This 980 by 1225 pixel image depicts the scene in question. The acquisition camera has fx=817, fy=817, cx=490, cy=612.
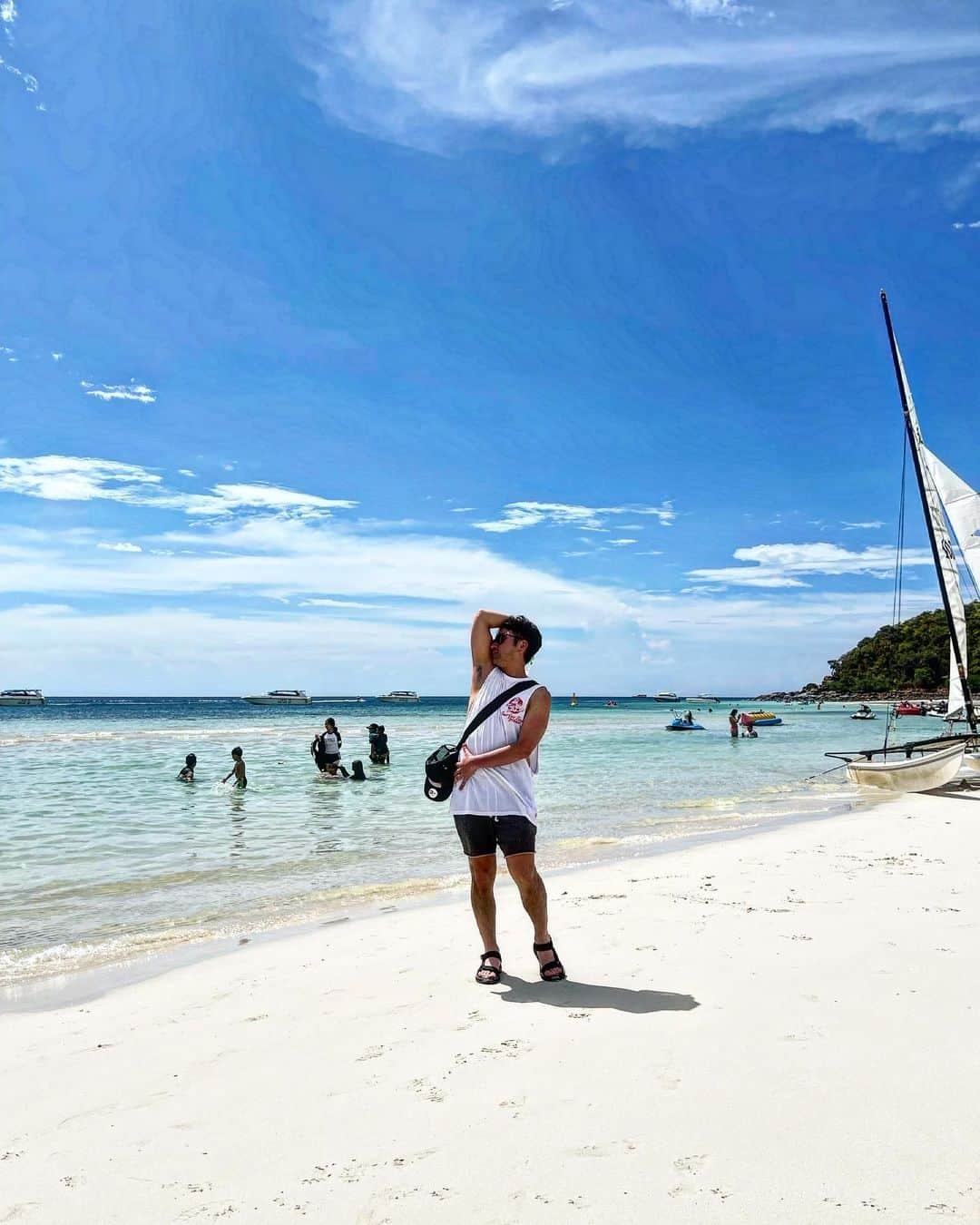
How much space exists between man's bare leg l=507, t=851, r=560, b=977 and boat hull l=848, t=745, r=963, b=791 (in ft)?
50.3

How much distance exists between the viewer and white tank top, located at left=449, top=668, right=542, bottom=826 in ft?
16.4

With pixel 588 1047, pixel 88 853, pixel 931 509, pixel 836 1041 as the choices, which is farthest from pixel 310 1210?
pixel 931 509

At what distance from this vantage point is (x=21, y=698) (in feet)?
427

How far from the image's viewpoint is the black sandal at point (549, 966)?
16.7 feet

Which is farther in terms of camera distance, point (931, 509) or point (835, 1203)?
point (931, 509)

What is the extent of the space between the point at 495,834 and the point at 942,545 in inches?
738

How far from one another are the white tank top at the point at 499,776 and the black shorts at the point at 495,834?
40 mm

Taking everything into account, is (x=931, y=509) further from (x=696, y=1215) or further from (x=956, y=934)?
(x=696, y=1215)

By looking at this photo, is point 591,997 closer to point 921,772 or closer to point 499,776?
point 499,776

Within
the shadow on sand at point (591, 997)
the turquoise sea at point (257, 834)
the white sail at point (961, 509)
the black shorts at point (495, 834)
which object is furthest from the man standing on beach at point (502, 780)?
the white sail at point (961, 509)

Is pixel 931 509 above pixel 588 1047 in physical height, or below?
above

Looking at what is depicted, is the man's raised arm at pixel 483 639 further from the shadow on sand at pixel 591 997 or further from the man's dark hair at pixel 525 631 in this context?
the shadow on sand at pixel 591 997

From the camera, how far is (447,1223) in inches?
103

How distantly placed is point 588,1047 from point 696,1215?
1.42 m
